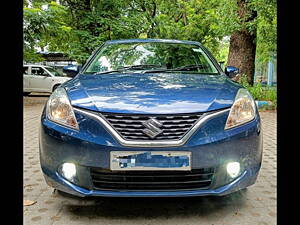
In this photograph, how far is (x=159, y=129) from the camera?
2.22 metres

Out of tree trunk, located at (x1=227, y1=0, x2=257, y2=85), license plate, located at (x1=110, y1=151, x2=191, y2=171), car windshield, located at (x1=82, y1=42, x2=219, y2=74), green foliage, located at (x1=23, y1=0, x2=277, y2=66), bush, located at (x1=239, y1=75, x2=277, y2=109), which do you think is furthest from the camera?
tree trunk, located at (x1=227, y1=0, x2=257, y2=85)

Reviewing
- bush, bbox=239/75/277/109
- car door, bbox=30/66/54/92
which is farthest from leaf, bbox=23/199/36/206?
car door, bbox=30/66/54/92

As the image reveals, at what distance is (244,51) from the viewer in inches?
430

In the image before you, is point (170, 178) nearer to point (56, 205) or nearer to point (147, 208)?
point (147, 208)

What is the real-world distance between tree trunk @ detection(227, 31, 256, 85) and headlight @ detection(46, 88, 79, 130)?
9231 millimetres

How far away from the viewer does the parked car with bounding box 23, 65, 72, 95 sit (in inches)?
591

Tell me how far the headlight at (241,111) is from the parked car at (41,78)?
1327cm

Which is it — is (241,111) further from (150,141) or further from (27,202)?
(27,202)

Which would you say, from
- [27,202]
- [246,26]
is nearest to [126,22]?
[246,26]

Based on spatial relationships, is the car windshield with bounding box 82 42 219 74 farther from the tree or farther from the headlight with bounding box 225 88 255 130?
the tree

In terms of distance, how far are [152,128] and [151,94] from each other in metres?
0.36

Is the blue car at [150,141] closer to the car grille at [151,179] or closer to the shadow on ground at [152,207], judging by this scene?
the car grille at [151,179]

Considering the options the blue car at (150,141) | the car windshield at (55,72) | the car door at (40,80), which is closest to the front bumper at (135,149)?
the blue car at (150,141)
